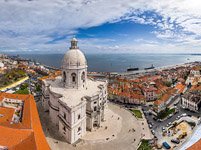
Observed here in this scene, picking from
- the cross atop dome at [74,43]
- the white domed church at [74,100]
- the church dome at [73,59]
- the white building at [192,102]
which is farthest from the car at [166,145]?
the cross atop dome at [74,43]

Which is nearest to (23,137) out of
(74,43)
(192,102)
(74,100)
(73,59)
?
(74,100)

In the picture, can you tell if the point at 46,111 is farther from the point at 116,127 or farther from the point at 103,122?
the point at 116,127

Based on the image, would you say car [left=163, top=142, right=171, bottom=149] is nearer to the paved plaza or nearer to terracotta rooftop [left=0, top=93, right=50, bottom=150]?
the paved plaza

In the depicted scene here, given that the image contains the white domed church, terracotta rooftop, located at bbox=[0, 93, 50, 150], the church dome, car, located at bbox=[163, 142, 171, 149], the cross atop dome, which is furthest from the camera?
the cross atop dome

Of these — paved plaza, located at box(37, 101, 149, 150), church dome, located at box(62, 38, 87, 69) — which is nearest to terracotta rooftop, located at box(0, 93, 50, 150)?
paved plaza, located at box(37, 101, 149, 150)

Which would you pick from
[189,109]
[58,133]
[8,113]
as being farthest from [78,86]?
[189,109]

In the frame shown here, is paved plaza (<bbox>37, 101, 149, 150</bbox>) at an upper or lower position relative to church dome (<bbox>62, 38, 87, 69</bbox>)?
lower

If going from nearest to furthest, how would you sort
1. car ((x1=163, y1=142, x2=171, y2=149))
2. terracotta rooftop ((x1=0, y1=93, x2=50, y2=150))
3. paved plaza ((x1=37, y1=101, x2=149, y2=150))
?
1. terracotta rooftop ((x1=0, y1=93, x2=50, y2=150))
2. car ((x1=163, y1=142, x2=171, y2=149))
3. paved plaza ((x1=37, y1=101, x2=149, y2=150))

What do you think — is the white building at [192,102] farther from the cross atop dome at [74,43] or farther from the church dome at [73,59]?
the cross atop dome at [74,43]
